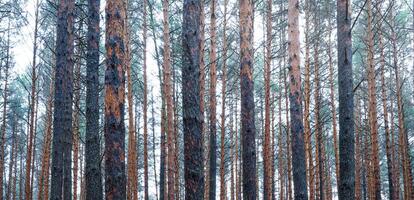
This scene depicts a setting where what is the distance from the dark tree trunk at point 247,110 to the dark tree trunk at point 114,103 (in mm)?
2847

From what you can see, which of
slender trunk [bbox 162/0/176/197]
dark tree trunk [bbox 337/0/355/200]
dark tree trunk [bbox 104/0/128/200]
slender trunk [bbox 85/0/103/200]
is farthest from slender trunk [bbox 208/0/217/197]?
dark tree trunk [bbox 337/0/355/200]

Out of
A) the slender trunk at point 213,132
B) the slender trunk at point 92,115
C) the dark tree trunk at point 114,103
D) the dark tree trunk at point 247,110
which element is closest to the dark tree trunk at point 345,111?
the dark tree trunk at point 247,110

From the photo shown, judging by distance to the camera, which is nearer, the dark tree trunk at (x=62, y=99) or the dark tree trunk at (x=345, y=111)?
the dark tree trunk at (x=345, y=111)

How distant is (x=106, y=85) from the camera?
5699 mm

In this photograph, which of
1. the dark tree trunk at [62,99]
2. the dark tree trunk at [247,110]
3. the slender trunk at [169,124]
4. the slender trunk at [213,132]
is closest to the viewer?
the dark tree trunk at [62,99]

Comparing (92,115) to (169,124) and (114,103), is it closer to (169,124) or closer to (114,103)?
(114,103)

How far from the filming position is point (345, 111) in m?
5.63

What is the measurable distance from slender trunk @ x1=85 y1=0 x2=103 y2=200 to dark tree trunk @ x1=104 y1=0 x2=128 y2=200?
78.3 inches

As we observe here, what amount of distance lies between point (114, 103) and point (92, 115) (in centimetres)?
221

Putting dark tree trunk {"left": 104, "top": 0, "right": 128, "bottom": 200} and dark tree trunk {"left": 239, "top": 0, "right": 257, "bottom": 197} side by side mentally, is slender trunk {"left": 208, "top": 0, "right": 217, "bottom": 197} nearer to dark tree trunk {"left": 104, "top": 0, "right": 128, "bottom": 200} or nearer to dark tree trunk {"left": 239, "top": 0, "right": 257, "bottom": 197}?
dark tree trunk {"left": 239, "top": 0, "right": 257, "bottom": 197}

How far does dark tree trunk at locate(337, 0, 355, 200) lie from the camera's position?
551 centimetres

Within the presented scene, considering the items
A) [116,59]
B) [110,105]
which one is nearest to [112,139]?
[110,105]

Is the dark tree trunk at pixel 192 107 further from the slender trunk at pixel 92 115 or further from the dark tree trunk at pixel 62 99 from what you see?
the dark tree trunk at pixel 62 99

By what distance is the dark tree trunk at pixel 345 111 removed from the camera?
551cm
